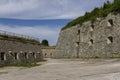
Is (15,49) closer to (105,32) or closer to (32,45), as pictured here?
(32,45)

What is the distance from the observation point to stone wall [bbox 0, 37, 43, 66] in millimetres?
30719

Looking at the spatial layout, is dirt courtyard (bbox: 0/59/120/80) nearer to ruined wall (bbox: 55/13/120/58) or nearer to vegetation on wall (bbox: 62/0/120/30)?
ruined wall (bbox: 55/13/120/58)

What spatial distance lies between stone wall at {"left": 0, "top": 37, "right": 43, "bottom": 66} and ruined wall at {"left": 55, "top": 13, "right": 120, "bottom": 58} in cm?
688

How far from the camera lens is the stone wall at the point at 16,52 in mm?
30719

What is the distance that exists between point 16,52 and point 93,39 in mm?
12150

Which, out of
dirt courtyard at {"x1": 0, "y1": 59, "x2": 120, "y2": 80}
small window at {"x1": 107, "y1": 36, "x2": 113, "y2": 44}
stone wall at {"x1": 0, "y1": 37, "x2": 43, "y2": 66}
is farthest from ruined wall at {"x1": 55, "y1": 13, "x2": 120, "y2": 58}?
dirt courtyard at {"x1": 0, "y1": 59, "x2": 120, "y2": 80}

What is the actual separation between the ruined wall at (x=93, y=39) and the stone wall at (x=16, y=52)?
6.88 metres

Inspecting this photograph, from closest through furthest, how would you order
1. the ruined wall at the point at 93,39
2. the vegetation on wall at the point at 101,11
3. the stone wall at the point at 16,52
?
the stone wall at the point at 16,52, the ruined wall at the point at 93,39, the vegetation on wall at the point at 101,11

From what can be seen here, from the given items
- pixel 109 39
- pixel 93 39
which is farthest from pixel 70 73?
pixel 93 39

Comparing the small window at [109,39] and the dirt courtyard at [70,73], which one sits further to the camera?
the small window at [109,39]

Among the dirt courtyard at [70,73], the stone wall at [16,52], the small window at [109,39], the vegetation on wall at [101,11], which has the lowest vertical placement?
the dirt courtyard at [70,73]

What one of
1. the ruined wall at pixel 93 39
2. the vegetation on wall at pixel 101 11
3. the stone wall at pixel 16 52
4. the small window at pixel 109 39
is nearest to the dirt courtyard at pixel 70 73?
the stone wall at pixel 16 52

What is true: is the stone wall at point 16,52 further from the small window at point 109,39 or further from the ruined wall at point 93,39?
the small window at point 109,39

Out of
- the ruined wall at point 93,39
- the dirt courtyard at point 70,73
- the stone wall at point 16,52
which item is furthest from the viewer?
the ruined wall at point 93,39
